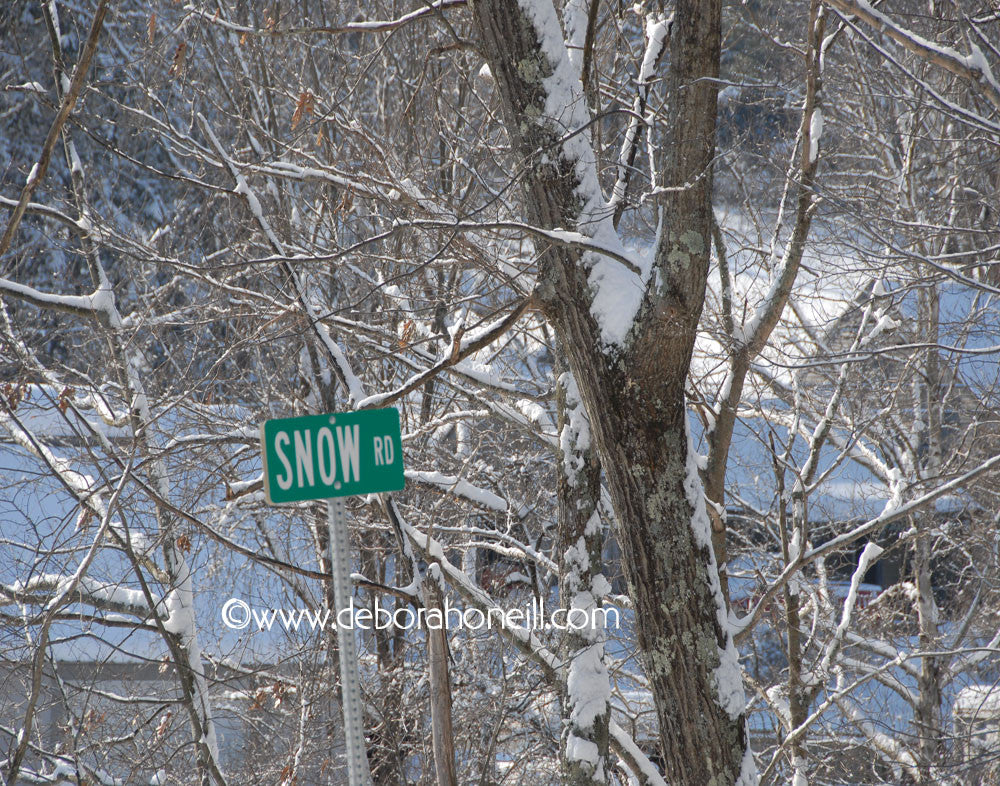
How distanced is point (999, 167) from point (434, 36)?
17.8 ft

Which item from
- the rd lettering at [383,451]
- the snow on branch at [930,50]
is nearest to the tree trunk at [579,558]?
the snow on branch at [930,50]

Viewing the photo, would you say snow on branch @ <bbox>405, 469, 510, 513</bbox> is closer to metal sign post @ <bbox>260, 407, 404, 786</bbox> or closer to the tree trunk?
the tree trunk

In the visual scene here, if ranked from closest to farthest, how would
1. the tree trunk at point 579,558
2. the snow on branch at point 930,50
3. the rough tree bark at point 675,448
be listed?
the snow on branch at point 930,50 < the rough tree bark at point 675,448 < the tree trunk at point 579,558

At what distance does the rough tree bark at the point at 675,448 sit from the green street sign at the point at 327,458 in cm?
165

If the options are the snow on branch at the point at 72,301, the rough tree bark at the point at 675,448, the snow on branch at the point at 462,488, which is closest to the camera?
the rough tree bark at the point at 675,448

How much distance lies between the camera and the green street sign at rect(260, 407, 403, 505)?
2125 millimetres

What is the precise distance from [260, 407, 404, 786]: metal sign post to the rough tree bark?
1.64 meters

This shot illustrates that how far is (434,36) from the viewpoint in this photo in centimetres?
911

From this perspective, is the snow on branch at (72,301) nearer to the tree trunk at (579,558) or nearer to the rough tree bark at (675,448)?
the tree trunk at (579,558)

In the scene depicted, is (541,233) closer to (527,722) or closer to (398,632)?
(527,722)

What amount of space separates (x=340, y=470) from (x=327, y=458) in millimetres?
A: 43

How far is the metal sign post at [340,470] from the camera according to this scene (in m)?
2.08

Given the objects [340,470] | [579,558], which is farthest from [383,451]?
[579,558]

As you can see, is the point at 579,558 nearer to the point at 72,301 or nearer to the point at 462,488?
the point at 462,488
